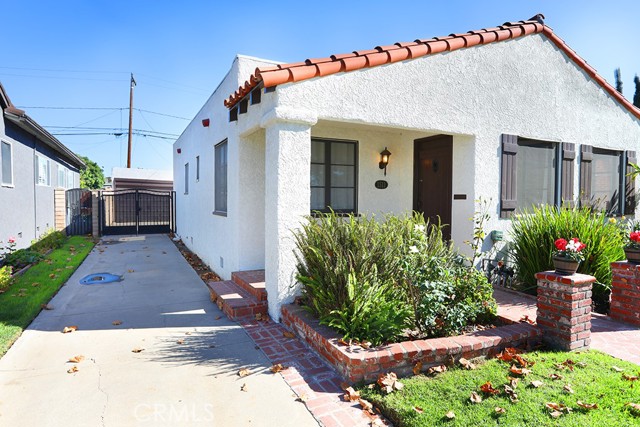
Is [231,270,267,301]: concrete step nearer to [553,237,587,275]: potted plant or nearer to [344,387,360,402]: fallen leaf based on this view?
[344,387,360,402]: fallen leaf

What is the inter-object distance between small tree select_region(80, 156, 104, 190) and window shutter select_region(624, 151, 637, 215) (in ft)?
127

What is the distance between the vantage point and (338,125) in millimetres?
7504

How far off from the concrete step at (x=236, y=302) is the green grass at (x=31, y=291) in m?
2.59

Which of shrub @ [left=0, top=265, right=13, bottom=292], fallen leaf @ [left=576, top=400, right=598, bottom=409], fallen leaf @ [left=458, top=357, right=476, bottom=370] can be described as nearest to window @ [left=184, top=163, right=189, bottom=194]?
shrub @ [left=0, top=265, right=13, bottom=292]

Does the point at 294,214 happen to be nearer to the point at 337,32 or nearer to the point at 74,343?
the point at 74,343

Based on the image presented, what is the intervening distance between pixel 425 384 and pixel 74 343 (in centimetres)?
419

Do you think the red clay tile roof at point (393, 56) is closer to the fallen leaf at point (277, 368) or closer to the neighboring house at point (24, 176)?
the fallen leaf at point (277, 368)

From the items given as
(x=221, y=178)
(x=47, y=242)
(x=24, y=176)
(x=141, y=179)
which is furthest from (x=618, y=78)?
(x=141, y=179)

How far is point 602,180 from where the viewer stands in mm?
8891

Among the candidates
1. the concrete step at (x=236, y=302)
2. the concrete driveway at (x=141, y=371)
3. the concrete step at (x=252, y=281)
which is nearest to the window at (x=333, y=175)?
the concrete step at (x=252, y=281)

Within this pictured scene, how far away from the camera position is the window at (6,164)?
33.1ft

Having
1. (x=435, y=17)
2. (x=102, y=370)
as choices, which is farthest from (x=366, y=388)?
(x=435, y=17)

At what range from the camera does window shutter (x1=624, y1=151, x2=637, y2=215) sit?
29.8 feet

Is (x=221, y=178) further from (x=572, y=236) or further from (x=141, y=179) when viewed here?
(x=141, y=179)
